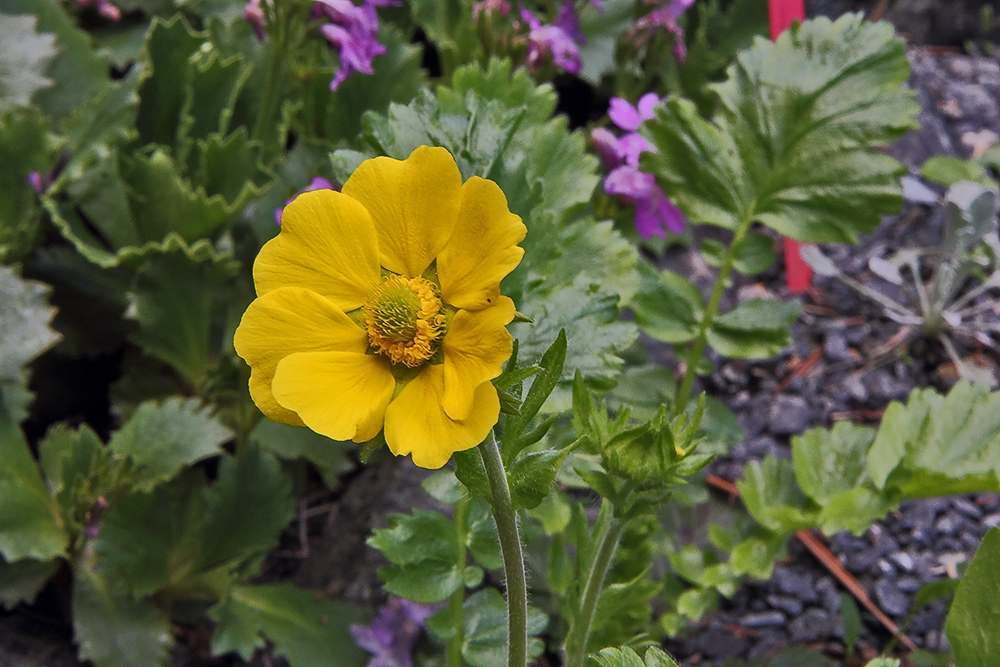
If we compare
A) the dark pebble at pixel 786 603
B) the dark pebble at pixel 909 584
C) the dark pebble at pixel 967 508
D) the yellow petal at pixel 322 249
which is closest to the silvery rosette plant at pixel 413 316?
the yellow petal at pixel 322 249

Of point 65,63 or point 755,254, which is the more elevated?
point 755,254

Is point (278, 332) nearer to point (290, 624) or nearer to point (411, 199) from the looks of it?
point (411, 199)

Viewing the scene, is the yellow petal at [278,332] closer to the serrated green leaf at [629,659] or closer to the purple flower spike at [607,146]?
the serrated green leaf at [629,659]

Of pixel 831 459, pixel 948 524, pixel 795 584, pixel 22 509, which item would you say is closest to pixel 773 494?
pixel 831 459

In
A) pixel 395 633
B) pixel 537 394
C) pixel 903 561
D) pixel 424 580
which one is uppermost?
pixel 537 394

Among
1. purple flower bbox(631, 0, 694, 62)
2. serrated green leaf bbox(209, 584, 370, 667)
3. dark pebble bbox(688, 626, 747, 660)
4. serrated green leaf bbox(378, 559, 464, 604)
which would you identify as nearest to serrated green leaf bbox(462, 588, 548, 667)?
serrated green leaf bbox(378, 559, 464, 604)

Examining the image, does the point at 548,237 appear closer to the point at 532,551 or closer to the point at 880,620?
the point at 532,551

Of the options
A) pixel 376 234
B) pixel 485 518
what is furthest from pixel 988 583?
pixel 376 234
